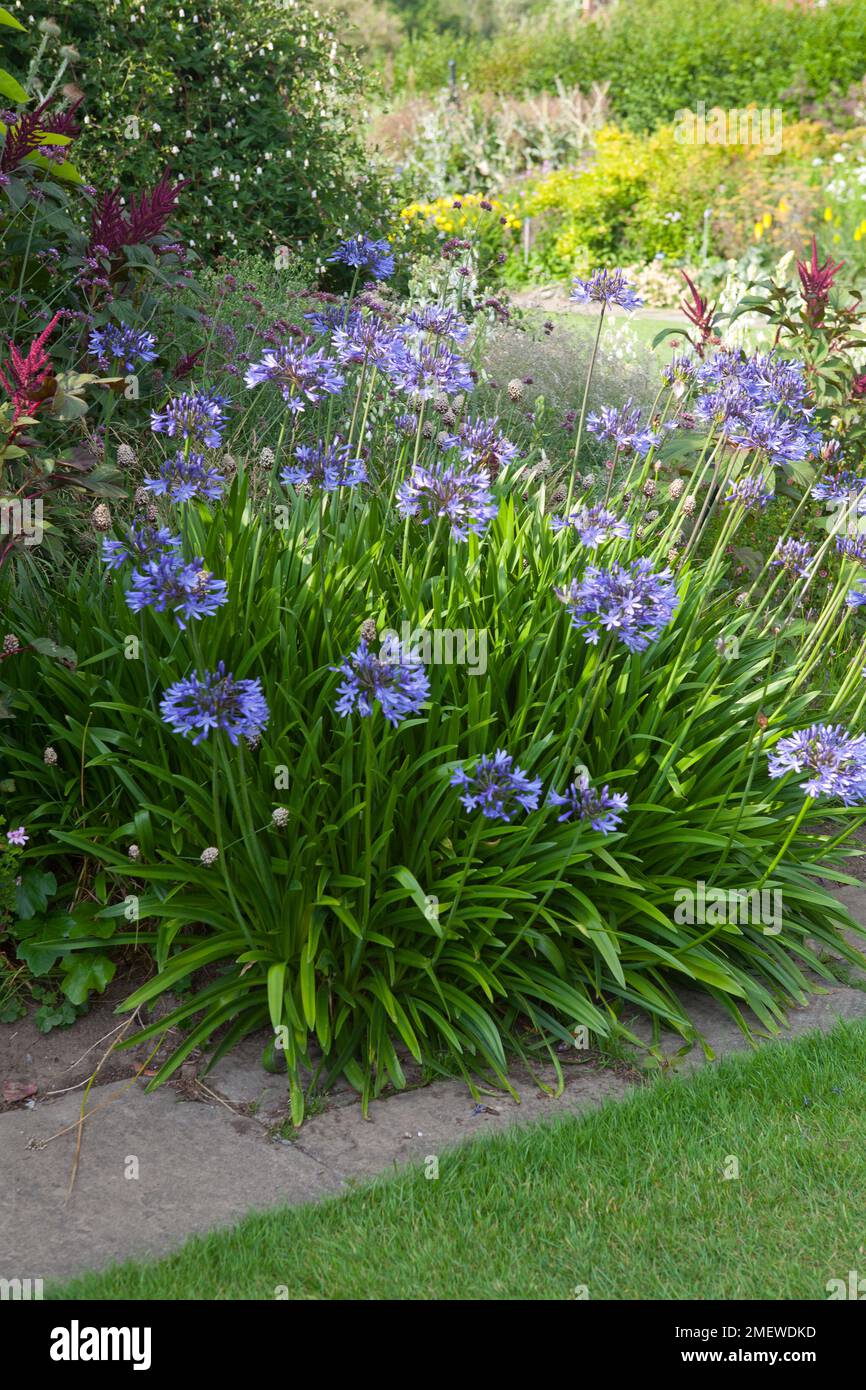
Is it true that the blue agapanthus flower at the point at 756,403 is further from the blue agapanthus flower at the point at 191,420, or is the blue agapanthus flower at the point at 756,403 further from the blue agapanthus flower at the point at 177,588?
the blue agapanthus flower at the point at 177,588

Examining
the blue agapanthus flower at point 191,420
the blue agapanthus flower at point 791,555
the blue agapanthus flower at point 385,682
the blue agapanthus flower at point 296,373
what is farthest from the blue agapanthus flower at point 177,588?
the blue agapanthus flower at point 791,555

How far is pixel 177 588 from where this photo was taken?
10.1 ft

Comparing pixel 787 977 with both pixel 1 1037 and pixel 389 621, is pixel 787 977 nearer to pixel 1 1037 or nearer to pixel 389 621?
pixel 389 621

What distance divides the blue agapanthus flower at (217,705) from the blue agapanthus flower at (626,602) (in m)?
0.92

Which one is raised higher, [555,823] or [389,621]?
[389,621]

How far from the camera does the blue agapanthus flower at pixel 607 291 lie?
4.28 meters

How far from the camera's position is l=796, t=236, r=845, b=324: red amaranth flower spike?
564 centimetres

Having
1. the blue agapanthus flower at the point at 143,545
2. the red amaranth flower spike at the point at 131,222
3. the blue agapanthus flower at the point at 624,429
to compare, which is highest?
the red amaranth flower spike at the point at 131,222

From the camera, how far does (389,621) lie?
4.07 meters

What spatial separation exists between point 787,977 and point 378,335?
2.38 m

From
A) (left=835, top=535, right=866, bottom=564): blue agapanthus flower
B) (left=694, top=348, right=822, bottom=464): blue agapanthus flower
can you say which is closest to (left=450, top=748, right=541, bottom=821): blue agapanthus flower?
(left=694, top=348, right=822, bottom=464): blue agapanthus flower

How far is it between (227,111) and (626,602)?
20.5 feet

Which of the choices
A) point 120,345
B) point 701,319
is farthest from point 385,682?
point 701,319

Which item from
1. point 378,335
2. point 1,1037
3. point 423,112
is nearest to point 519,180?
point 423,112
